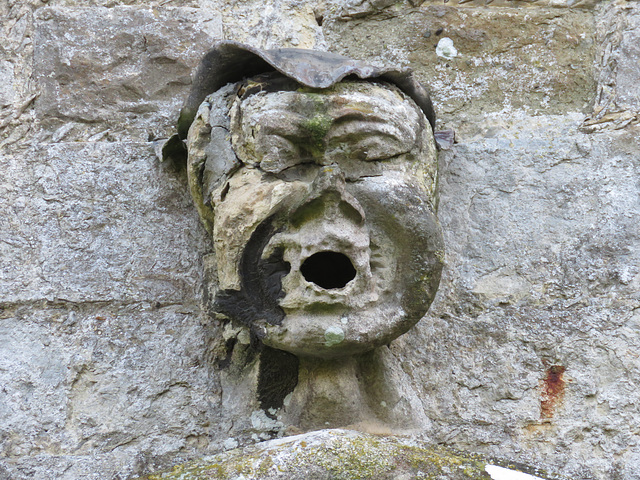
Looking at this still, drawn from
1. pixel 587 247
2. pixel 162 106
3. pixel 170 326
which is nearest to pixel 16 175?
pixel 162 106

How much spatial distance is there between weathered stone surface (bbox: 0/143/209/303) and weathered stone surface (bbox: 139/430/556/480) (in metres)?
0.50

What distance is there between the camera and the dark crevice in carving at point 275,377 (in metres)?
1.68

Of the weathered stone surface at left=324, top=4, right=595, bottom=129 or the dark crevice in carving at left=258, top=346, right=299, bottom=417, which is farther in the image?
the weathered stone surface at left=324, top=4, right=595, bottom=129

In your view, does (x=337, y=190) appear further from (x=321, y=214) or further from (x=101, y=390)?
(x=101, y=390)

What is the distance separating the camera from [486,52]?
1.95 m

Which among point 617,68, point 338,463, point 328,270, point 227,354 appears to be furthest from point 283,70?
point 617,68

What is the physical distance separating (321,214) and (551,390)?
0.63 m

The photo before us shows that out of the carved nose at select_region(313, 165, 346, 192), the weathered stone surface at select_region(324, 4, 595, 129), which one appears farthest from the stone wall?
the carved nose at select_region(313, 165, 346, 192)

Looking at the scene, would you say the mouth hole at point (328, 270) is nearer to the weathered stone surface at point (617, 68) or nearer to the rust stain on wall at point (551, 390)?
the rust stain on wall at point (551, 390)

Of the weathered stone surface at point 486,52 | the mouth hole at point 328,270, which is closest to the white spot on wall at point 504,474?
the mouth hole at point 328,270

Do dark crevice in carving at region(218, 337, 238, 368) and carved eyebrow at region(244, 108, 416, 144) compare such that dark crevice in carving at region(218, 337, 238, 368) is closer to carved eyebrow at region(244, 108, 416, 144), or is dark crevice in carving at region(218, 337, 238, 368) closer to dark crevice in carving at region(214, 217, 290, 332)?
dark crevice in carving at region(214, 217, 290, 332)

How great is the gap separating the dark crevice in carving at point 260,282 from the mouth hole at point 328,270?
0.07 meters

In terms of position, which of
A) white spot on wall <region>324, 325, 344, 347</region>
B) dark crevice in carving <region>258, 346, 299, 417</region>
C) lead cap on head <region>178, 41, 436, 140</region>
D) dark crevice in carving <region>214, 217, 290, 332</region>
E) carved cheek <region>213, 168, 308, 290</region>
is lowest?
dark crevice in carving <region>258, 346, 299, 417</region>

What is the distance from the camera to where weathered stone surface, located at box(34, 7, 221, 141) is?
1.91 meters
